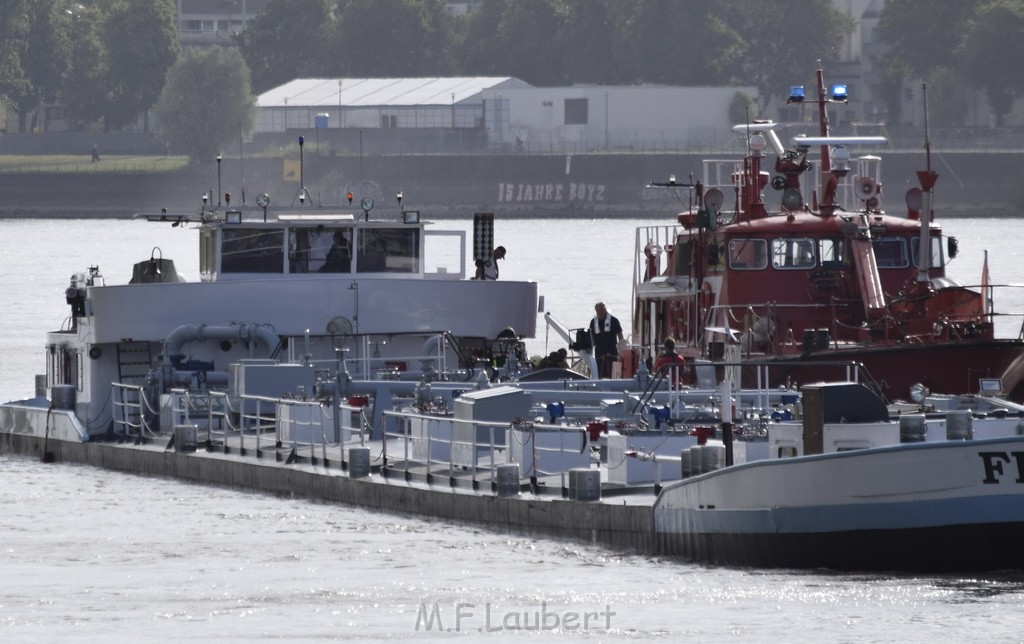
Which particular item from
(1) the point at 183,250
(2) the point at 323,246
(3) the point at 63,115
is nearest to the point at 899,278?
(2) the point at 323,246

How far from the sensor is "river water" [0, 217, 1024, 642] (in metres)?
17.1

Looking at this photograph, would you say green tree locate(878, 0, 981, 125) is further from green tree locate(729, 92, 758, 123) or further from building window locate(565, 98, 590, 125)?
building window locate(565, 98, 590, 125)

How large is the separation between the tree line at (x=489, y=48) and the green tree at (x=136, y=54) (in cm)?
9

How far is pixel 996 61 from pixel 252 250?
107452 millimetres

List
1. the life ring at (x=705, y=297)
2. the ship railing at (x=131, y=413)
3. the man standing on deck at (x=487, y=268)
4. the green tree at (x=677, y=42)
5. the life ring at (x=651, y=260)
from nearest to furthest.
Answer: the ship railing at (x=131, y=413)
the life ring at (x=705, y=297)
the man standing on deck at (x=487, y=268)
the life ring at (x=651, y=260)
the green tree at (x=677, y=42)

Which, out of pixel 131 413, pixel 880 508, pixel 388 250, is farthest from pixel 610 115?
pixel 880 508

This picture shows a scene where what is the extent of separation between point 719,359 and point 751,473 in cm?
828

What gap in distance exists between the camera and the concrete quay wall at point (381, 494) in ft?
64.5

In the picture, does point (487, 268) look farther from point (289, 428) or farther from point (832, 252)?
point (289, 428)

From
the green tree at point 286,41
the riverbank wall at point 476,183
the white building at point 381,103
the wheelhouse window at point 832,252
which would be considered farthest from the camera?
the green tree at point 286,41

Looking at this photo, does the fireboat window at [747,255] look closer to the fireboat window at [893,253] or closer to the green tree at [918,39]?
the fireboat window at [893,253]

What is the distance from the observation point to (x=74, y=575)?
20.1 meters

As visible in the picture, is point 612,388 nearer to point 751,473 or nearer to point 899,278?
point 899,278

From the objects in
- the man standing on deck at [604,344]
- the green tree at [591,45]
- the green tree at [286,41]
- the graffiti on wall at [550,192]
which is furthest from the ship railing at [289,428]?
the green tree at [286,41]
